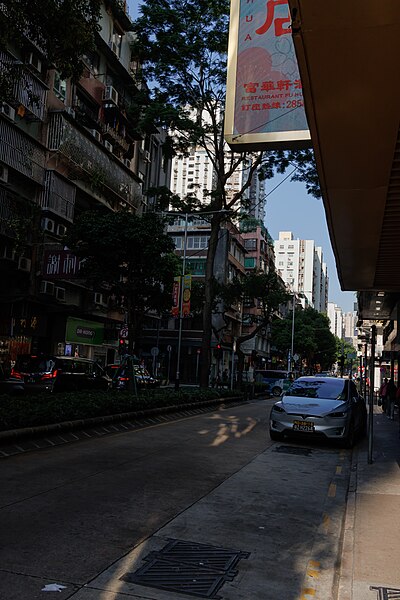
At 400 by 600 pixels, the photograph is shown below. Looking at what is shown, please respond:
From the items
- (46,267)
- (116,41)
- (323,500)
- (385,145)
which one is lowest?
(323,500)

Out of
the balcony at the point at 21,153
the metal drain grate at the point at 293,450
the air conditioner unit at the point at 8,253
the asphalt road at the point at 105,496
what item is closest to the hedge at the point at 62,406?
the asphalt road at the point at 105,496

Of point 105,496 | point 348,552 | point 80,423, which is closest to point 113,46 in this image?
point 80,423

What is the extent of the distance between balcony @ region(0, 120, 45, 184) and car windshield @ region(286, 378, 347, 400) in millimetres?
16252

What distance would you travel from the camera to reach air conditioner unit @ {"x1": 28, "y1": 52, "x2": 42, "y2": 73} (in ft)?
83.8

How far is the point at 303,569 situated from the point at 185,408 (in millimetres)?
14587

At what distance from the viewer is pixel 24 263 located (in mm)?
24688

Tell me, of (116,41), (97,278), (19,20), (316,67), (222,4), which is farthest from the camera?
(116,41)

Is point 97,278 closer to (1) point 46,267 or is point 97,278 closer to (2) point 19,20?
(1) point 46,267

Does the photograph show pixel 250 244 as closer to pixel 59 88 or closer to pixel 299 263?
pixel 59 88

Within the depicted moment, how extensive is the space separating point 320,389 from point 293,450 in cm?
201

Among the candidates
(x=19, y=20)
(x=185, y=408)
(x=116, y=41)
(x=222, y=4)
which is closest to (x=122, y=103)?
(x=116, y=41)

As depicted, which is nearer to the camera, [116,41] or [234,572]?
[234,572]

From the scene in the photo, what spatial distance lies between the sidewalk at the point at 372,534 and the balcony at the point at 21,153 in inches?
765

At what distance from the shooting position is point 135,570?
4484mm
